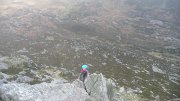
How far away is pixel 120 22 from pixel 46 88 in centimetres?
4577

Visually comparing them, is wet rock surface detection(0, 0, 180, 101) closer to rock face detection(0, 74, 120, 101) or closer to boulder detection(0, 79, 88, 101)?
rock face detection(0, 74, 120, 101)

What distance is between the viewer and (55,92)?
19938mm

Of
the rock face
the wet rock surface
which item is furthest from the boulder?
the wet rock surface

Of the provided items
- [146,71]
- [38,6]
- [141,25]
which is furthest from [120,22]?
[146,71]

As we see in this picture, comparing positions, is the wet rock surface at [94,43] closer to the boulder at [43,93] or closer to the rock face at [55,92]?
the rock face at [55,92]

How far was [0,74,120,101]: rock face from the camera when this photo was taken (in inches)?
747

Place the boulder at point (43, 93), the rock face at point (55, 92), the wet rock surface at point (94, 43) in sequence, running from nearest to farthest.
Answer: the boulder at point (43, 93)
the rock face at point (55, 92)
the wet rock surface at point (94, 43)

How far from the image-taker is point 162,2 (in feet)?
282

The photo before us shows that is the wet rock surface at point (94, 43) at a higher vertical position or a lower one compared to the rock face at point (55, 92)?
lower

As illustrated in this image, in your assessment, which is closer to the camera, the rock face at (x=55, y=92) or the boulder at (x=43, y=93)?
the boulder at (x=43, y=93)

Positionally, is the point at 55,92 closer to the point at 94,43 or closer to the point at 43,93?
the point at 43,93

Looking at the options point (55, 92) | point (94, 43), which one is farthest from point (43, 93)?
point (94, 43)

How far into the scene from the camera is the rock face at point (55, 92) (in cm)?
1897

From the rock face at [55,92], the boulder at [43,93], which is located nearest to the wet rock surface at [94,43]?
the rock face at [55,92]
